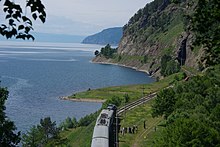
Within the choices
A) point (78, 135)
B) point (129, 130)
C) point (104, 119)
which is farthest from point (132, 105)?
point (104, 119)

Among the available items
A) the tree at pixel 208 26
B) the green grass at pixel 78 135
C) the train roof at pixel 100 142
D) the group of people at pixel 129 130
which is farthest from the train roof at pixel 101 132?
the tree at pixel 208 26

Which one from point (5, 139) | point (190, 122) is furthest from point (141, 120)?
point (5, 139)

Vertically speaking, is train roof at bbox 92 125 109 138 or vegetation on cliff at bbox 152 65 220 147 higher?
vegetation on cliff at bbox 152 65 220 147

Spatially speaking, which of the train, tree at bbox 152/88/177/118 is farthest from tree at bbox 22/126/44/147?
tree at bbox 152/88/177/118

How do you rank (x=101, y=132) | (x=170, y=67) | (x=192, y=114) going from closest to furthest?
(x=101, y=132) → (x=192, y=114) → (x=170, y=67)

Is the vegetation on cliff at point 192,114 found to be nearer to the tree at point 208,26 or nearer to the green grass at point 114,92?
the tree at point 208,26

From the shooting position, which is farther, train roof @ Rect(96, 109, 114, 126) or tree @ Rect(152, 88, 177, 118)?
tree @ Rect(152, 88, 177, 118)

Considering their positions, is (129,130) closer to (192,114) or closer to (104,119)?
(104,119)

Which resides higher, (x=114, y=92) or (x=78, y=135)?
(x=114, y=92)

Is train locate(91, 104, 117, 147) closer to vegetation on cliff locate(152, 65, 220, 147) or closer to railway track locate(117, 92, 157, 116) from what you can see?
vegetation on cliff locate(152, 65, 220, 147)

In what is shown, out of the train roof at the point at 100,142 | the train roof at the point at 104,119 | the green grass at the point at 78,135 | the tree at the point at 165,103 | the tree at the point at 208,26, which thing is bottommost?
the green grass at the point at 78,135

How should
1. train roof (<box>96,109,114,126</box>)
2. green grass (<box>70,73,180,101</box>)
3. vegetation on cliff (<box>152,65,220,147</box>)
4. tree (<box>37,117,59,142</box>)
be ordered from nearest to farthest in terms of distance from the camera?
1. vegetation on cliff (<box>152,65,220,147</box>)
2. train roof (<box>96,109,114,126</box>)
3. tree (<box>37,117,59,142</box>)
4. green grass (<box>70,73,180,101</box>)

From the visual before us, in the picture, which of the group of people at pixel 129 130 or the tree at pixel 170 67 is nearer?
the group of people at pixel 129 130

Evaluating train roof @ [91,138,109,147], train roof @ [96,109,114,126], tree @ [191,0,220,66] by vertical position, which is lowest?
train roof @ [91,138,109,147]
